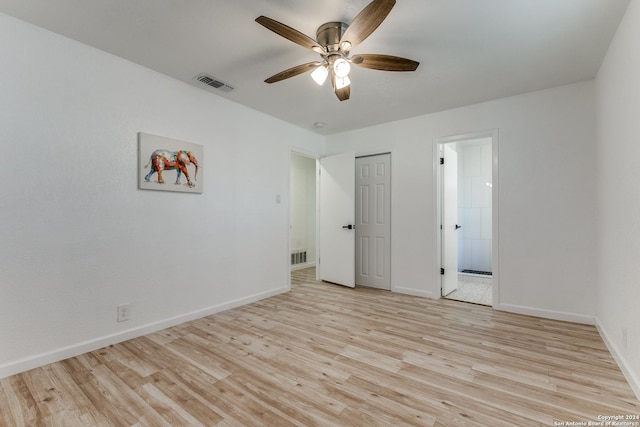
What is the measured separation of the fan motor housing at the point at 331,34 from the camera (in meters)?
2.01

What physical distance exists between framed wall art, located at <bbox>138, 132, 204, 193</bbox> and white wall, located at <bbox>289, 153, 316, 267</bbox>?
3.02 metres

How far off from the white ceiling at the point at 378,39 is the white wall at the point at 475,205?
273 cm

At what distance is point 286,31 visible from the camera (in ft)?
5.97

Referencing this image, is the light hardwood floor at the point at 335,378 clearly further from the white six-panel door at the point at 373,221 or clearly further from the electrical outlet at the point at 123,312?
the white six-panel door at the point at 373,221

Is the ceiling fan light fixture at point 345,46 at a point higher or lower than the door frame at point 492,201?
higher

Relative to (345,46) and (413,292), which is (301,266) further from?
(345,46)

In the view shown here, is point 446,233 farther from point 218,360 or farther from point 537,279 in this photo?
point 218,360

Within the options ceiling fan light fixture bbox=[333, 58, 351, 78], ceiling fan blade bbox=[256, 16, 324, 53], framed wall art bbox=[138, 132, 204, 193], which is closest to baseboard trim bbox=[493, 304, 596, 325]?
ceiling fan light fixture bbox=[333, 58, 351, 78]

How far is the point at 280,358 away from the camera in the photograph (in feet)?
7.44

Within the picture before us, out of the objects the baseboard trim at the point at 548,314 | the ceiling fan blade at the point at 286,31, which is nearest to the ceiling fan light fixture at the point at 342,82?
the ceiling fan blade at the point at 286,31

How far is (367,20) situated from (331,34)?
432 millimetres

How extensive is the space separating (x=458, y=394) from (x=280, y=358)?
49.8 inches


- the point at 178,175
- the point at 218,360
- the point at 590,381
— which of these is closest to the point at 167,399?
the point at 218,360

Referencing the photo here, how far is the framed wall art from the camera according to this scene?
2.69 meters
